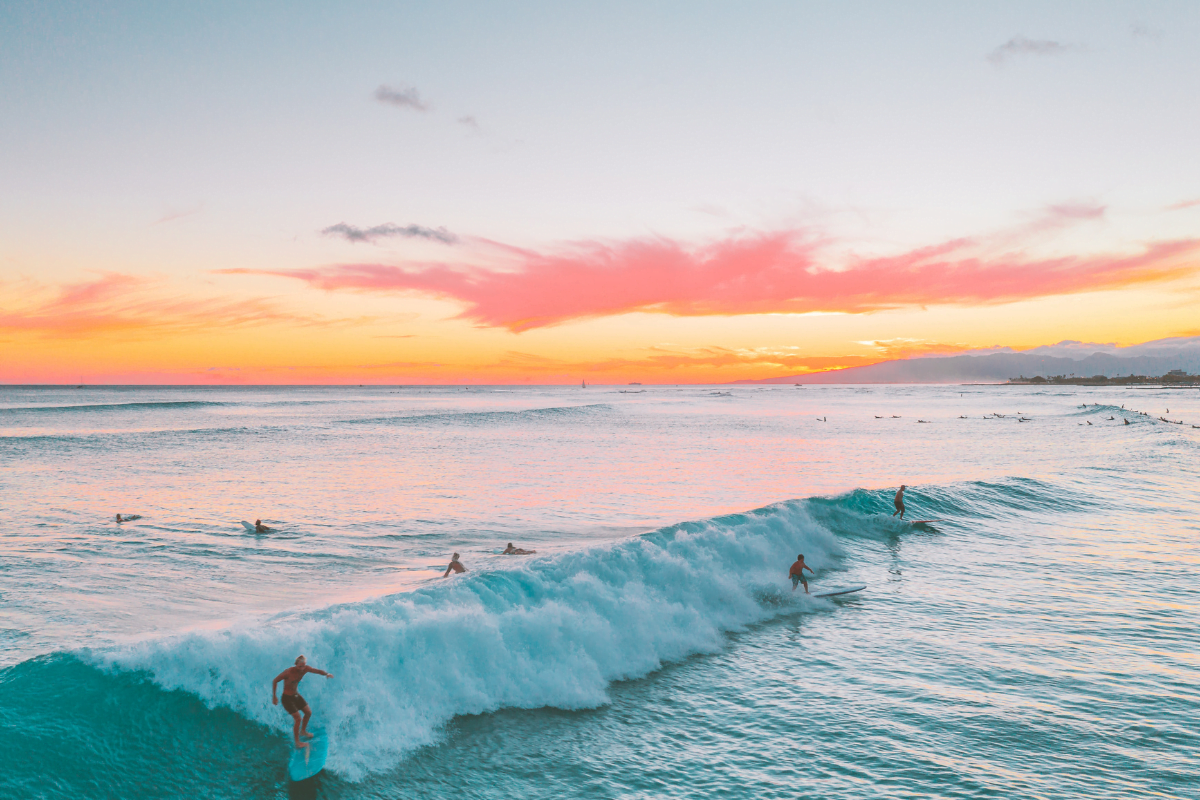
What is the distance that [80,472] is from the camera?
4203 centimetres

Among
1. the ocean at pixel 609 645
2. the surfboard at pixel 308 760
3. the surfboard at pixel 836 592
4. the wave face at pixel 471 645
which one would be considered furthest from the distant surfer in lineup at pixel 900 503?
the surfboard at pixel 308 760

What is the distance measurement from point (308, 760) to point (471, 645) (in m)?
4.03

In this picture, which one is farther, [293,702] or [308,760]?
[293,702]

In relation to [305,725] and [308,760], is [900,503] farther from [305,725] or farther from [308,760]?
[308,760]

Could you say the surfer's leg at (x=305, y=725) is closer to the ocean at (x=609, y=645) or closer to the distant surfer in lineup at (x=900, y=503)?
the ocean at (x=609, y=645)

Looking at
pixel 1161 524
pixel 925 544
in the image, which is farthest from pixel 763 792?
pixel 1161 524

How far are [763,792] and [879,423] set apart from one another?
9330 cm

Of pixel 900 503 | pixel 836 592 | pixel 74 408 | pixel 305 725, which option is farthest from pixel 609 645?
pixel 74 408

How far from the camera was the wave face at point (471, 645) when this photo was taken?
1161 centimetres

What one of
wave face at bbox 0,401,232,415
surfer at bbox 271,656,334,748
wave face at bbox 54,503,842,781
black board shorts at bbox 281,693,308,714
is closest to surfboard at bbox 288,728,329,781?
surfer at bbox 271,656,334,748

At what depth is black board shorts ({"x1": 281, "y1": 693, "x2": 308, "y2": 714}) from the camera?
10.5 meters

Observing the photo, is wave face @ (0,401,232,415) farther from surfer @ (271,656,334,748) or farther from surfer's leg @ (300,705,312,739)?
surfer's leg @ (300,705,312,739)

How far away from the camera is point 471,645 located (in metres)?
13.7

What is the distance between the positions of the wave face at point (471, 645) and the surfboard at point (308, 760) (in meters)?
0.40
